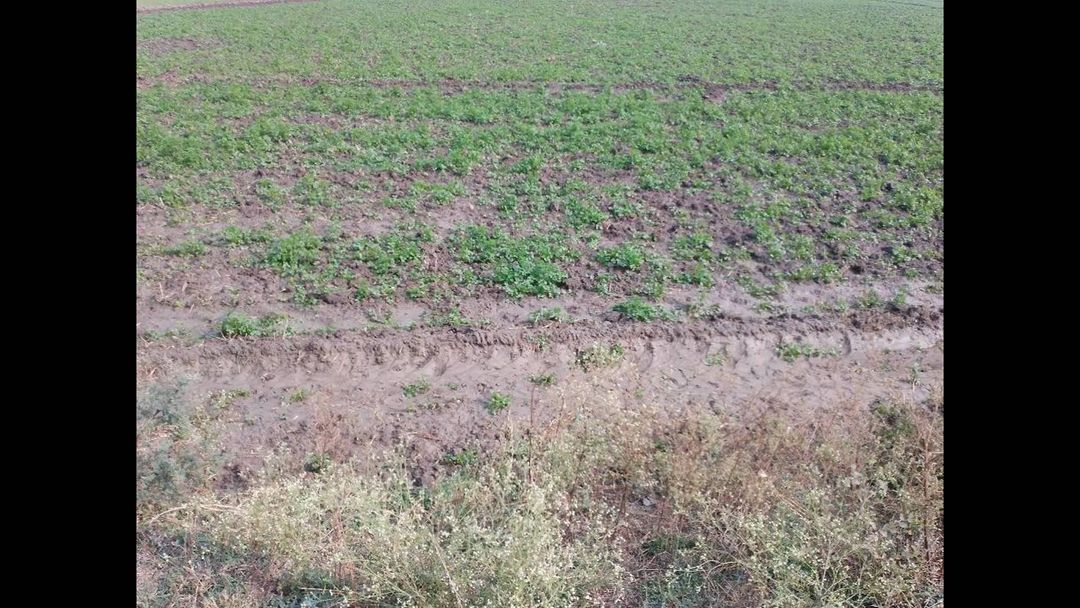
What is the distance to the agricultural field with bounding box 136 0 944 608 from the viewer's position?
3.67 m

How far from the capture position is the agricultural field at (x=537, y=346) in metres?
3.67

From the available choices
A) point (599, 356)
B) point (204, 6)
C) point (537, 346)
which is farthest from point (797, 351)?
point (204, 6)

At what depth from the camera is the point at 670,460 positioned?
14.3ft

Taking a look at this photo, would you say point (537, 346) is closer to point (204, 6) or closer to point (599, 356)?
point (599, 356)

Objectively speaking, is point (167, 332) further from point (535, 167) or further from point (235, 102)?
point (235, 102)

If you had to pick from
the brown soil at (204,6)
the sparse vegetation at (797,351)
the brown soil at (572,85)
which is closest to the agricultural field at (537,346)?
the sparse vegetation at (797,351)

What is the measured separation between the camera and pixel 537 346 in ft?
19.5

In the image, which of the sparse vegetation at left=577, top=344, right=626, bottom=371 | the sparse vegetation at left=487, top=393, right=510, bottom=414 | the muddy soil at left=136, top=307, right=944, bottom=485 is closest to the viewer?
the muddy soil at left=136, top=307, right=944, bottom=485

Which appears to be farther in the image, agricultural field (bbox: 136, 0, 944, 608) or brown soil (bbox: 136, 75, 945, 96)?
brown soil (bbox: 136, 75, 945, 96)

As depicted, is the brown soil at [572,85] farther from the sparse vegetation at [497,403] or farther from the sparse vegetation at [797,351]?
the sparse vegetation at [497,403]

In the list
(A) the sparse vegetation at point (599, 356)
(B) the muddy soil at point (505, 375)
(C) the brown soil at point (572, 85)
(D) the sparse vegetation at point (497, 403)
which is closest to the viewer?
(B) the muddy soil at point (505, 375)

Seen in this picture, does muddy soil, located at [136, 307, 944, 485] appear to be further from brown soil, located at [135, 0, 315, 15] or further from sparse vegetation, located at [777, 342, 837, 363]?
brown soil, located at [135, 0, 315, 15]

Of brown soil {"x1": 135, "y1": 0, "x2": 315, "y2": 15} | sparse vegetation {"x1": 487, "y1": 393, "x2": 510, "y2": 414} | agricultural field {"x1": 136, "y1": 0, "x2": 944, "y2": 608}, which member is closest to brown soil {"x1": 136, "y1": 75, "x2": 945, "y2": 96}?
agricultural field {"x1": 136, "y1": 0, "x2": 944, "y2": 608}
